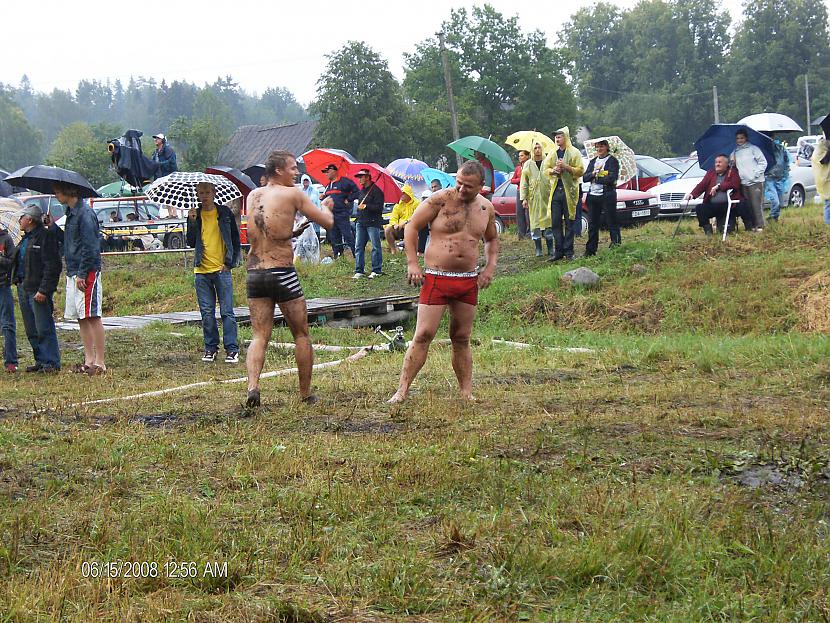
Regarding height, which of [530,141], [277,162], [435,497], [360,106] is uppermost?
[360,106]

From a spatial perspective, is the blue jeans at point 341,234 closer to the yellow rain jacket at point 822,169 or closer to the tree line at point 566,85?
the yellow rain jacket at point 822,169

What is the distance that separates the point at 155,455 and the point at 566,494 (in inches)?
97.4

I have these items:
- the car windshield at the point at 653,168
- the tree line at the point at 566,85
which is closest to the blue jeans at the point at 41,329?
the car windshield at the point at 653,168

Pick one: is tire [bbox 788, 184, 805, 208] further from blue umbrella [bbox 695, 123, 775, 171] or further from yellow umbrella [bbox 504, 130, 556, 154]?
yellow umbrella [bbox 504, 130, 556, 154]

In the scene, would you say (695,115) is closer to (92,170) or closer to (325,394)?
(92,170)

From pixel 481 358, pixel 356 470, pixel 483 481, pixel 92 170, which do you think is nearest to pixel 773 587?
pixel 483 481

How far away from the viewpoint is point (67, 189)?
10766 mm

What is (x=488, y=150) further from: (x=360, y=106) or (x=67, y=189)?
(x=360, y=106)

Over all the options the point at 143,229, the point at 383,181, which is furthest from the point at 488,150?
the point at 143,229

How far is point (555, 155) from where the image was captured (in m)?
17.9

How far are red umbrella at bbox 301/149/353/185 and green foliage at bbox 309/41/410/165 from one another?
26.8 m

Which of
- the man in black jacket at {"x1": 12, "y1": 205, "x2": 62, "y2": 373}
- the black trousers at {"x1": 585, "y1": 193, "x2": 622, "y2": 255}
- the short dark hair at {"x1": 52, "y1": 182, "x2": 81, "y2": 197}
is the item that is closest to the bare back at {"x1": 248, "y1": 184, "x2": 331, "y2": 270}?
the short dark hair at {"x1": 52, "y1": 182, "x2": 81, "y2": 197}

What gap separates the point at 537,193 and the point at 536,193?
0.9 inches

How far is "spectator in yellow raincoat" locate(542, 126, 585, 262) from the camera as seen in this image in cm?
1748
